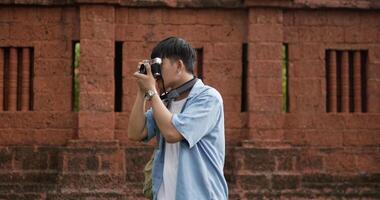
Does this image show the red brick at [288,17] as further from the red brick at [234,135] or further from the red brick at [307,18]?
the red brick at [234,135]

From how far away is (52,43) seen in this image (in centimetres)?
1006

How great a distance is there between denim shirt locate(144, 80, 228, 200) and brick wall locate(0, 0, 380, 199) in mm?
5718

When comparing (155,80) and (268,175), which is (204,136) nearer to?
(155,80)

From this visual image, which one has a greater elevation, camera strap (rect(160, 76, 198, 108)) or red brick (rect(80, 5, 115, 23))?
red brick (rect(80, 5, 115, 23))

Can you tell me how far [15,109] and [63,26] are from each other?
1.33 m

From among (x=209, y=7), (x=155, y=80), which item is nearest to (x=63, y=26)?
(x=209, y=7)

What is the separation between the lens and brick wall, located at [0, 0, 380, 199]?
974 cm

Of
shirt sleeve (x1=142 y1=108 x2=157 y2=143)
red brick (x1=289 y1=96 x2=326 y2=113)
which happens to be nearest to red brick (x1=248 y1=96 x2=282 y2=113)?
red brick (x1=289 y1=96 x2=326 y2=113)

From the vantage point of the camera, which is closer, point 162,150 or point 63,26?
point 162,150

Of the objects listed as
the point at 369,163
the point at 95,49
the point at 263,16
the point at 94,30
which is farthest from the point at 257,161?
the point at 94,30

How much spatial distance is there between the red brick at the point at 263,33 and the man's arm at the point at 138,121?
5963mm

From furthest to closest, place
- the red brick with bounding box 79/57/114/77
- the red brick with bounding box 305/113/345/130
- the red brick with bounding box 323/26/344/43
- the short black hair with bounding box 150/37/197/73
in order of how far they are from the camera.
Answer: the red brick with bounding box 323/26/344/43 → the red brick with bounding box 305/113/345/130 → the red brick with bounding box 79/57/114/77 → the short black hair with bounding box 150/37/197/73

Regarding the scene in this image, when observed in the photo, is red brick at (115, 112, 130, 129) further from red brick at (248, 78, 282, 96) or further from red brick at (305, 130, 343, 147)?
red brick at (305, 130, 343, 147)

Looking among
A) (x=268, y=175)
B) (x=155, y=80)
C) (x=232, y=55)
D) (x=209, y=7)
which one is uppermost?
(x=209, y=7)
